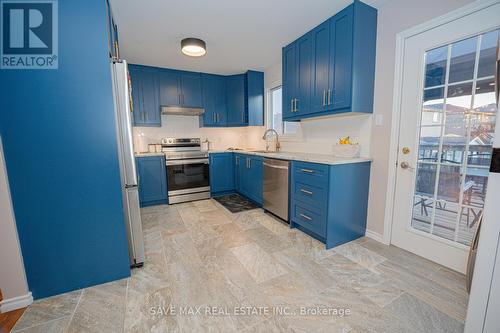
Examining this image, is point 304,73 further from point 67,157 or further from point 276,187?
point 67,157

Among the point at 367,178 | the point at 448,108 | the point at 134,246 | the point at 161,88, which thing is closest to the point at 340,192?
the point at 367,178

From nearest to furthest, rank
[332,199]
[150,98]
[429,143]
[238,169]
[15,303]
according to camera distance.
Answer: [15,303] → [429,143] → [332,199] → [150,98] → [238,169]

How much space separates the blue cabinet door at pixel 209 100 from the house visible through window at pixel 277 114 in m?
1.18

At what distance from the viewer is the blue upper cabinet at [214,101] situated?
4.18m

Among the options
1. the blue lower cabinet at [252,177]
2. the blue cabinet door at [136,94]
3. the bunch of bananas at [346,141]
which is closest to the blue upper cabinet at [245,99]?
the blue lower cabinet at [252,177]

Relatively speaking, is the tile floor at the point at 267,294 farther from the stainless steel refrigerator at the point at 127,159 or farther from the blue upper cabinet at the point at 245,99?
the blue upper cabinet at the point at 245,99

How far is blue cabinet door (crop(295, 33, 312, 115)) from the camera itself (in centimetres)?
255

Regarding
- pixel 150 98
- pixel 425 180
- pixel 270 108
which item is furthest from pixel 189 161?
pixel 425 180

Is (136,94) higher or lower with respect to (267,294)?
higher

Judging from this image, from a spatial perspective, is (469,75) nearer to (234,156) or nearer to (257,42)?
(257,42)

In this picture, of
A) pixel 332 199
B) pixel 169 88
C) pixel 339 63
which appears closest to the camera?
pixel 332 199

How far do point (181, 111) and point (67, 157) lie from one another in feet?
8.98

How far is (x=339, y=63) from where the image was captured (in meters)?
2.19

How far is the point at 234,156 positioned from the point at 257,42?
6.60ft
